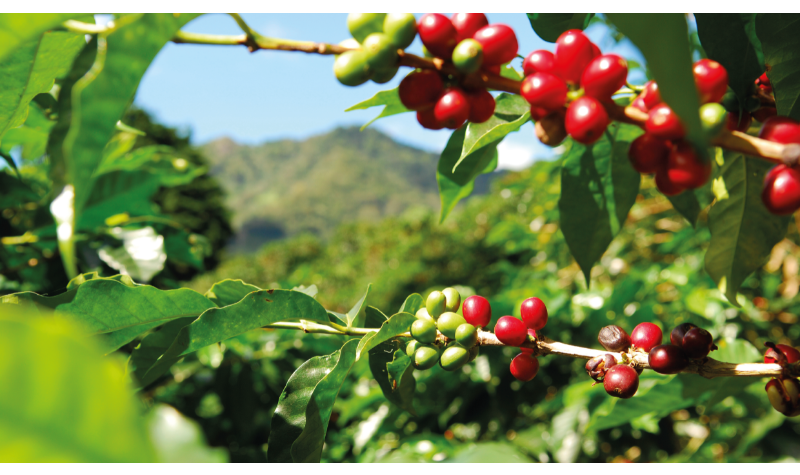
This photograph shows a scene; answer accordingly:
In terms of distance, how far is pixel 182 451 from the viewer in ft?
0.61

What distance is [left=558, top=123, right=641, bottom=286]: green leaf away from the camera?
607mm

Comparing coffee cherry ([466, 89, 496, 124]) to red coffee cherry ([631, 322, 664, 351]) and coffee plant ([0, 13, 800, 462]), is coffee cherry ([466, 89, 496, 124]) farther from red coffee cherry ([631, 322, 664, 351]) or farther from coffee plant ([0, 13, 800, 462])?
red coffee cherry ([631, 322, 664, 351])

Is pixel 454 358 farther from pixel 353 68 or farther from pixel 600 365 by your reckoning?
pixel 353 68

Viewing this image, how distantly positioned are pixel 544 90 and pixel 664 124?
8 centimetres

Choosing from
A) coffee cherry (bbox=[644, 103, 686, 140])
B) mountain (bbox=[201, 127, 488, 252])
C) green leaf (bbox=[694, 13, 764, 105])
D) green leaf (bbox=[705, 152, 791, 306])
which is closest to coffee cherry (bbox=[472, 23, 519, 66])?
coffee cherry (bbox=[644, 103, 686, 140])

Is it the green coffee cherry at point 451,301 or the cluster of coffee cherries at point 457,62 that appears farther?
the green coffee cherry at point 451,301

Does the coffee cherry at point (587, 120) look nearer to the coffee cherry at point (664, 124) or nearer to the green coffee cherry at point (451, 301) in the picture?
the coffee cherry at point (664, 124)

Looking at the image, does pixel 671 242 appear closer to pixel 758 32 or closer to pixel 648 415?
pixel 648 415

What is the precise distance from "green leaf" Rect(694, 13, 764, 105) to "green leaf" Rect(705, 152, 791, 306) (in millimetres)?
110

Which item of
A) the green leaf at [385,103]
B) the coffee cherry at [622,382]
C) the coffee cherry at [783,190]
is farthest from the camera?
the green leaf at [385,103]

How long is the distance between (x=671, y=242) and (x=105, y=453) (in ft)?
9.07

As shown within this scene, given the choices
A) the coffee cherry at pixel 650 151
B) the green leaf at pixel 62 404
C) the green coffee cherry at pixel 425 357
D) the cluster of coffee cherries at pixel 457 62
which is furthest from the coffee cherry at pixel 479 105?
the green leaf at pixel 62 404

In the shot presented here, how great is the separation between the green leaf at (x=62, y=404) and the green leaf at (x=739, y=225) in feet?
2.01

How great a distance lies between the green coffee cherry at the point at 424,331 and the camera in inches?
18.6
